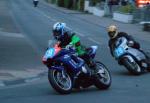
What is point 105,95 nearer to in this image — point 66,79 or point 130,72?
point 66,79

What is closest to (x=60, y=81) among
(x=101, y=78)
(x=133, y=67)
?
(x=101, y=78)

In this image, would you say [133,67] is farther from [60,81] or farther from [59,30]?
[60,81]

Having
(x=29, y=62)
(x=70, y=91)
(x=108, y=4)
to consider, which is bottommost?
(x=108, y=4)

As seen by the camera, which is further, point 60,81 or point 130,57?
point 130,57

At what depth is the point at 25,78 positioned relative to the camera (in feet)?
49.1

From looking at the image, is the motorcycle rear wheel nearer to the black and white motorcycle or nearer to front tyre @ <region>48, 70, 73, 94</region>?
the black and white motorcycle

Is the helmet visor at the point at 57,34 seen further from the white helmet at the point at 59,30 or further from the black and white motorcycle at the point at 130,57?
the black and white motorcycle at the point at 130,57

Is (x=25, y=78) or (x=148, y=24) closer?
(x=25, y=78)

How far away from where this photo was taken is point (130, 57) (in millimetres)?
15445

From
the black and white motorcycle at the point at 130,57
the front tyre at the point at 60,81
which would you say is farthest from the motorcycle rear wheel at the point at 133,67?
the front tyre at the point at 60,81

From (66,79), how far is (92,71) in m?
0.72

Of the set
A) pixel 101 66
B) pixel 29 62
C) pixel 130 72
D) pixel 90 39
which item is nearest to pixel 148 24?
pixel 90 39

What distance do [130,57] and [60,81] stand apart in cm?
384

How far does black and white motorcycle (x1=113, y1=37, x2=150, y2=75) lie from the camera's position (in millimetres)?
15297
